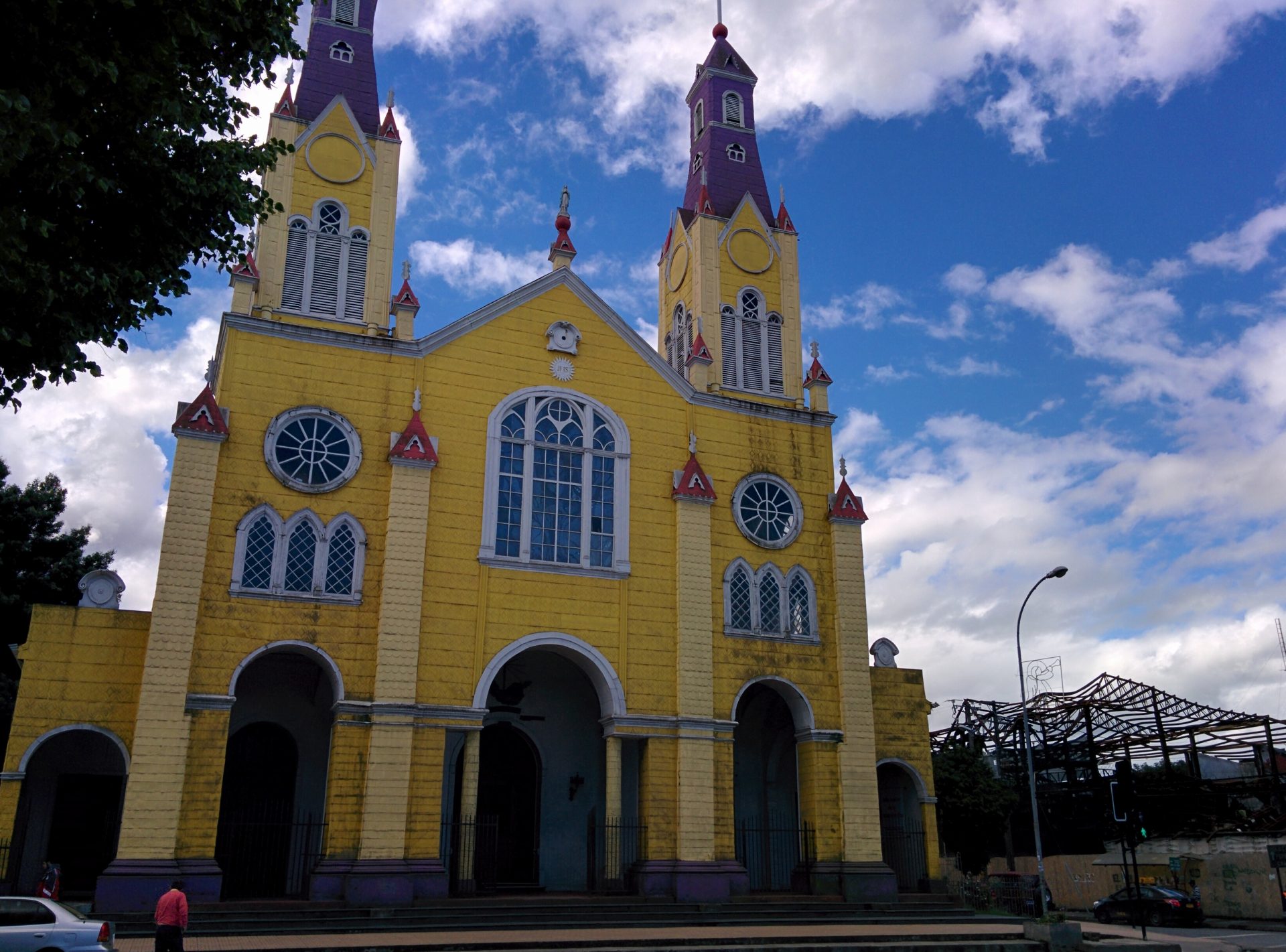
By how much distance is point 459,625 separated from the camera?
949 inches

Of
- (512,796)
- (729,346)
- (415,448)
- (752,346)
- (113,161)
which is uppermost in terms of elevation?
(752,346)

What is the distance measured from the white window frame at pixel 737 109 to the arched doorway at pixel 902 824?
19830mm

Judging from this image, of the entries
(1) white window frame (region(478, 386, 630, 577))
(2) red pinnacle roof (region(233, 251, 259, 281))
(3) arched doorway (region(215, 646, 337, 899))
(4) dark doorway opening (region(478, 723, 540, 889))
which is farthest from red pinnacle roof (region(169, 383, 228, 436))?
(4) dark doorway opening (region(478, 723, 540, 889))

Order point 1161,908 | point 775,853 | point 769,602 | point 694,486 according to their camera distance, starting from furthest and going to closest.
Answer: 1. point 1161,908
2. point 775,853
3. point 769,602
4. point 694,486

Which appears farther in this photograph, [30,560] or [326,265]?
[30,560]

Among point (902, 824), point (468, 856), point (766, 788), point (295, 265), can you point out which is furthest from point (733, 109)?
point (468, 856)

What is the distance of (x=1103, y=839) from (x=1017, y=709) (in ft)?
21.4

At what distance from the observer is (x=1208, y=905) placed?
36406mm

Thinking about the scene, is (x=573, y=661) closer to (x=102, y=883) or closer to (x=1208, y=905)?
(x=102, y=883)

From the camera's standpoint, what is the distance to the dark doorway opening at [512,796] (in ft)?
84.7

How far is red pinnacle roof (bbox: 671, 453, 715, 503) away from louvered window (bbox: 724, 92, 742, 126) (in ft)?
42.2

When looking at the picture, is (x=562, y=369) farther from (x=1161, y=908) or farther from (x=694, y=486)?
(x=1161, y=908)

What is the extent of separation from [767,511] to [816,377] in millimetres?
4495

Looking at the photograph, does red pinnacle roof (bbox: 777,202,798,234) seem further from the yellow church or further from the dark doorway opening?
the dark doorway opening
